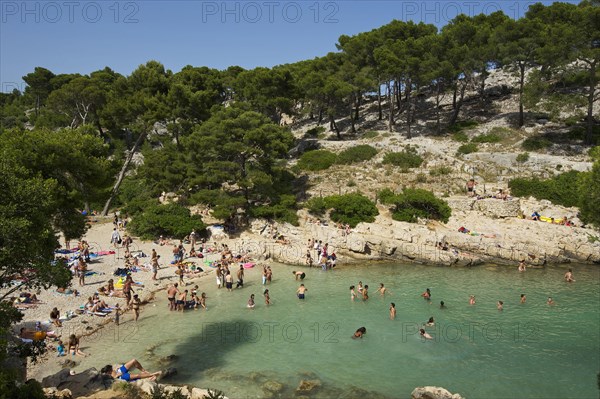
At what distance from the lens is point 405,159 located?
4094 cm

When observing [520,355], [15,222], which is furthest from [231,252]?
[15,222]

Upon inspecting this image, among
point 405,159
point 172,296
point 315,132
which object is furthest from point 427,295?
point 315,132

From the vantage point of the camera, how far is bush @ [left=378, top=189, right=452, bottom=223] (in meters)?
31.8

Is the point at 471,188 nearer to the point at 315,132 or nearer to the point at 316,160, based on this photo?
the point at 316,160

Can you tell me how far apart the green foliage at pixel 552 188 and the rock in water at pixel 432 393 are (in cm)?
2604

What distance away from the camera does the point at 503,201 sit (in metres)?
32.4

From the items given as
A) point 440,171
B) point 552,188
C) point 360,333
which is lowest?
point 360,333

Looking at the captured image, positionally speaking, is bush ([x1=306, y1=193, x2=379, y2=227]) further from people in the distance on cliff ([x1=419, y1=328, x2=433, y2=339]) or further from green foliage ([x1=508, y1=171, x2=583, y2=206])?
people in the distance on cliff ([x1=419, y1=328, x2=433, y2=339])

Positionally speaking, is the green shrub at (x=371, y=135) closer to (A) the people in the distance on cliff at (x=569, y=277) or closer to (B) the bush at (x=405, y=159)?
(B) the bush at (x=405, y=159)

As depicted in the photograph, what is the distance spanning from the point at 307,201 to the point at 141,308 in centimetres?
1740

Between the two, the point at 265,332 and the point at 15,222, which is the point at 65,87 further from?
the point at 15,222

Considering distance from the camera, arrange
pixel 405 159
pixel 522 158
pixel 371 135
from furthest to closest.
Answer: pixel 371 135 → pixel 405 159 → pixel 522 158

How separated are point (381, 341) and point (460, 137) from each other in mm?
35362

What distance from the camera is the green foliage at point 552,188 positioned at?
1268 inches
